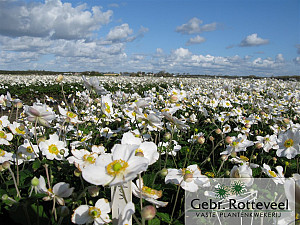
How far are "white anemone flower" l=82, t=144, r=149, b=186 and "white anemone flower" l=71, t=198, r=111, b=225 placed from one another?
238 mm

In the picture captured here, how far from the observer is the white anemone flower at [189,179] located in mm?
1215

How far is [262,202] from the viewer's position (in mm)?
1502

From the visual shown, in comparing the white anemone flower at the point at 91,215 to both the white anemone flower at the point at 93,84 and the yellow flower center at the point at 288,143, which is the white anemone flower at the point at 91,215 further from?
the yellow flower center at the point at 288,143

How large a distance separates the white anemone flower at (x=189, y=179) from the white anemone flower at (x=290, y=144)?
976mm

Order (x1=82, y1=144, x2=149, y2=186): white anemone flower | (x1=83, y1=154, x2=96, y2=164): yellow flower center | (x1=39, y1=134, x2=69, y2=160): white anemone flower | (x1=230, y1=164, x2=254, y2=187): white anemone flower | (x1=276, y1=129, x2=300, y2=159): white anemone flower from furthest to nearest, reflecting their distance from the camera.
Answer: (x1=276, y1=129, x2=300, y2=159): white anemone flower
(x1=39, y1=134, x2=69, y2=160): white anemone flower
(x1=83, y1=154, x2=96, y2=164): yellow flower center
(x1=230, y1=164, x2=254, y2=187): white anemone flower
(x1=82, y1=144, x2=149, y2=186): white anemone flower

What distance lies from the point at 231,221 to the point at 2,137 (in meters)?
1.99

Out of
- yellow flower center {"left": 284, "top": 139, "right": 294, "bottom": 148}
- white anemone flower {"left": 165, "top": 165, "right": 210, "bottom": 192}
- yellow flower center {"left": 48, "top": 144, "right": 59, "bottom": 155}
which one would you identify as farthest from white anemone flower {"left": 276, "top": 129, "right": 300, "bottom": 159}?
yellow flower center {"left": 48, "top": 144, "right": 59, "bottom": 155}

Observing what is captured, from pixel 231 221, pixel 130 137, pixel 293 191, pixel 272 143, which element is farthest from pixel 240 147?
pixel 130 137

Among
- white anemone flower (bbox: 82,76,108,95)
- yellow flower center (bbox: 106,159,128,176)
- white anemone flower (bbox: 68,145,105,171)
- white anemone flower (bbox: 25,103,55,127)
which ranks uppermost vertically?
white anemone flower (bbox: 82,76,108,95)

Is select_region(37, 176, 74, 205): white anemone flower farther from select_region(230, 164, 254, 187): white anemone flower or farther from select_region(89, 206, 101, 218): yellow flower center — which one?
select_region(230, 164, 254, 187): white anemone flower

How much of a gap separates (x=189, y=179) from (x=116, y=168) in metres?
0.48

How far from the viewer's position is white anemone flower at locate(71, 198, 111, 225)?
40.1 inches

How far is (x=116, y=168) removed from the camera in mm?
912

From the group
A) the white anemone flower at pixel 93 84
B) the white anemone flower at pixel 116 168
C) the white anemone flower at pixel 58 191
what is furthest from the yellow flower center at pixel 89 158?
the white anemone flower at pixel 93 84
